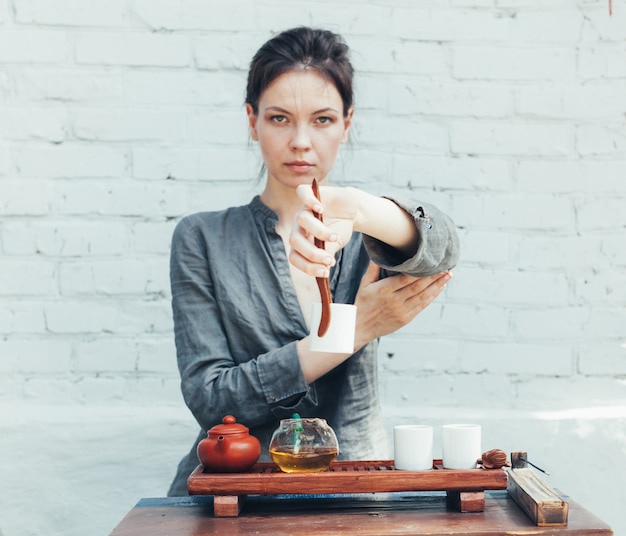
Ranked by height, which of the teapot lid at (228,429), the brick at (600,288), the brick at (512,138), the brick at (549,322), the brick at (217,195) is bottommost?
the teapot lid at (228,429)

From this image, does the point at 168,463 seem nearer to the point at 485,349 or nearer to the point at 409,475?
the point at 485,349

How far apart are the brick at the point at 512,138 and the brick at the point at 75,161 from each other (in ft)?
2.79

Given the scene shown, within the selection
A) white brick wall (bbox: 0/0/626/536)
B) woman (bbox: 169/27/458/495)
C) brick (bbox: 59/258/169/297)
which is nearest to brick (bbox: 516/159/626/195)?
white brick wall (bbox: 0/0/626/536)

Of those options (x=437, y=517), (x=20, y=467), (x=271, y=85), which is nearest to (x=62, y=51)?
(x=271, y=85)

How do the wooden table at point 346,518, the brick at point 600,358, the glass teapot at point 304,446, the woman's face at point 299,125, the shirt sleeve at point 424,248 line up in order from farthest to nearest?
the brick at point 600,358, the woman's face at point 299,125, the shirt sleeve at point 424,248, the glass teapot at point 304,446, the wooden table at point 346,518

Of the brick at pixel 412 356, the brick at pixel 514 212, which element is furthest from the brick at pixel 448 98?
the brick at pixel 412 356

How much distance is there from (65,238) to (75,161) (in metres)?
0.19

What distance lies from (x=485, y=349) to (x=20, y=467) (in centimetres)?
120

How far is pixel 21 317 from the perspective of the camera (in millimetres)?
1924

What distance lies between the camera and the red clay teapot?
1.13 m

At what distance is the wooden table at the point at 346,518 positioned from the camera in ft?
3.34

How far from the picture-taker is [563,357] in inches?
79.2

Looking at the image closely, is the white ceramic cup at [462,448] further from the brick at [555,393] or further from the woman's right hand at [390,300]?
the brick at [555,393]

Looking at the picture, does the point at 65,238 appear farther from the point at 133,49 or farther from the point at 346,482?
the point at 346,482
